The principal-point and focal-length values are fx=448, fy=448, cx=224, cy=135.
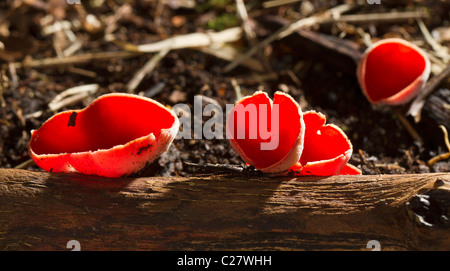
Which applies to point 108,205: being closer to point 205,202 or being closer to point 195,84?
point 205,202

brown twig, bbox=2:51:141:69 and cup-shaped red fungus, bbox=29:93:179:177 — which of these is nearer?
cup-shaped red fungus, bbox=29:93:179:177

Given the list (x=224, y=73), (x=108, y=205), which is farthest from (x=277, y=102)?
(x=224, y=73)

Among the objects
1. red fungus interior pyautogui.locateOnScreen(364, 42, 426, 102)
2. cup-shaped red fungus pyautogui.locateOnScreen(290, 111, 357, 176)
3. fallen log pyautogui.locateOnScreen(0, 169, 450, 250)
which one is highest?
red fungus interior pyautogui.locateOnScreen(364, 42, 426, 102)

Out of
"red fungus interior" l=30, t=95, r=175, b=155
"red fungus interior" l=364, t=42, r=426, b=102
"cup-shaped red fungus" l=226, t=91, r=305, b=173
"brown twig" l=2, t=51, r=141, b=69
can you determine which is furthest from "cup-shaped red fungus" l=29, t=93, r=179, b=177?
"red fungus interior" l=364, t=42, r=426, b=102

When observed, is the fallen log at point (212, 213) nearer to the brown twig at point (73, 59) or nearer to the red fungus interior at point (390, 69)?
the red fungus interior at point (390, 69)

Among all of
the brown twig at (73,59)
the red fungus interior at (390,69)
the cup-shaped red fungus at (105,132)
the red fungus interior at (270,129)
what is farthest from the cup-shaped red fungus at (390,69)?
the brown twig at (73,59)

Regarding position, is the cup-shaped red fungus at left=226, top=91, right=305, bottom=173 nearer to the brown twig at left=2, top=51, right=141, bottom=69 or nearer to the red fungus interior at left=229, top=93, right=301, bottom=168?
the red fungus interior at left=229, top=93, right=301, bottom=168

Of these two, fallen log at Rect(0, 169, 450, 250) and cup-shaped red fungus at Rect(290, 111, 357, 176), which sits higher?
cup-shaped red fungus at Rect(290, 111, 357, 176)
